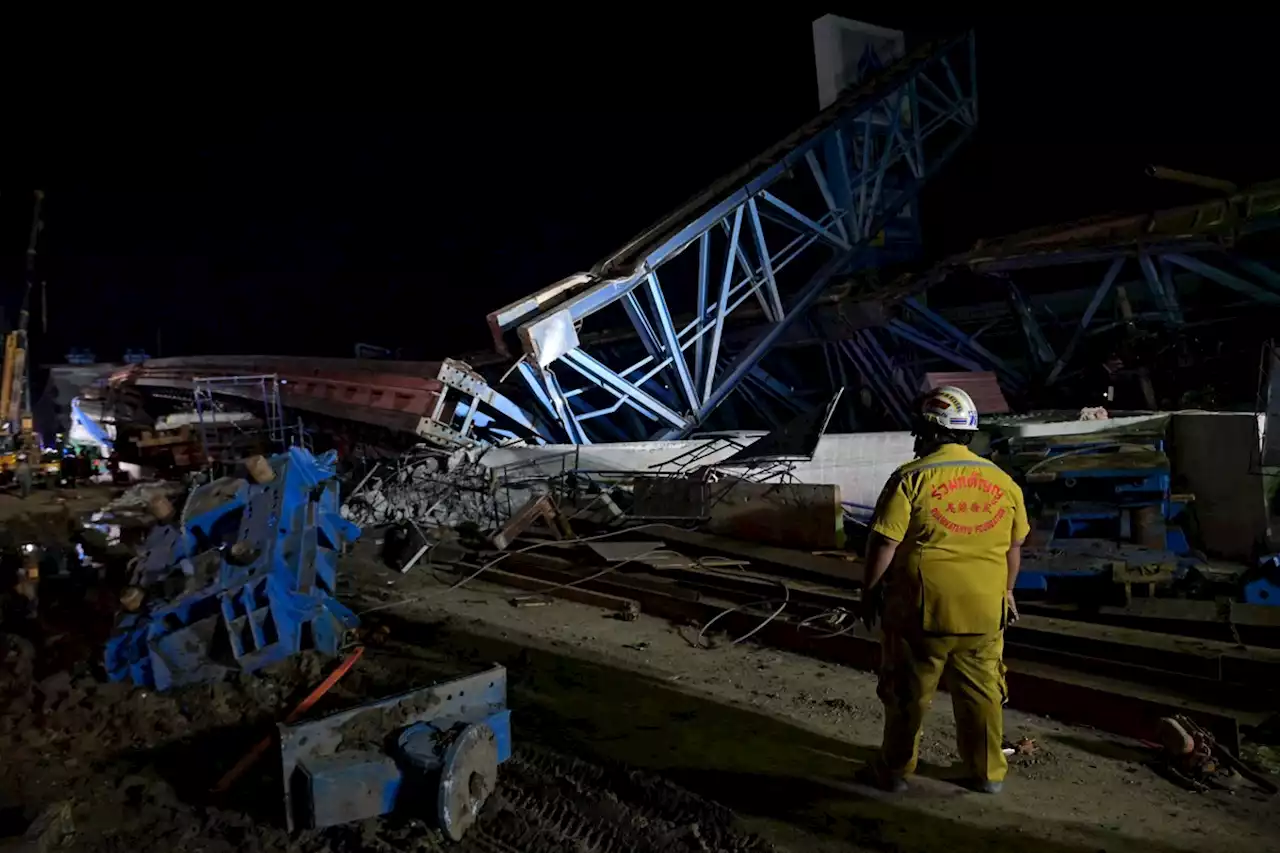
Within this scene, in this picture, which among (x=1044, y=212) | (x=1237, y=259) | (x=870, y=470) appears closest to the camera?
(x=870, y=470)

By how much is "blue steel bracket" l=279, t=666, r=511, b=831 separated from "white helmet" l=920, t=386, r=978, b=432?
2466 millimetres

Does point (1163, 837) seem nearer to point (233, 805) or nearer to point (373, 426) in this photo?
point (233, 805)

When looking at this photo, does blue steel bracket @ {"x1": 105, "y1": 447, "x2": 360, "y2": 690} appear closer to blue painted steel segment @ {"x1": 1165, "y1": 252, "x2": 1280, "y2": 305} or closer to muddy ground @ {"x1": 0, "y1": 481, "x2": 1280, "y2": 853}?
muddy ground @ {"x1": 0, "y1": 481, "x2": 1280, "y2": 853}

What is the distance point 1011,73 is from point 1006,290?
16.9 ft

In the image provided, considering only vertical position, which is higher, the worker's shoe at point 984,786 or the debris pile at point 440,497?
the debris pile at point 440,497

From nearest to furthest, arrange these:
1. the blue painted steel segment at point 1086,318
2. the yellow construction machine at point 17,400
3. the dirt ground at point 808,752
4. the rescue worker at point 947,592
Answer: the dirt ground at point 808,752, the rescue worker at point 947,592, the blue painted steel segment at point 1086,318, the yellow construction machine at point 17,400

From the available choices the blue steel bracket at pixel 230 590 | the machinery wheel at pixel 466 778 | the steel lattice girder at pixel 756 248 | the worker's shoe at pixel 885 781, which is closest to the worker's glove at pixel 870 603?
the worker's shoe at pixel 885 781

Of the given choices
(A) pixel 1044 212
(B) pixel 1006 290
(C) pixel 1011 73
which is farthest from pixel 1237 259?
(C) pixel 1011 73

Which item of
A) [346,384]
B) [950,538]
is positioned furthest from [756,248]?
[950,538]

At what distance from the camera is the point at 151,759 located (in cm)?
461

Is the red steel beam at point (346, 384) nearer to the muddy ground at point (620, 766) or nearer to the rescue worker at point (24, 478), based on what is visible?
the rescue worker at point (24, 478)

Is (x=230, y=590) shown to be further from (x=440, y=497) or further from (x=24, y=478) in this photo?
(x=24, y=478)

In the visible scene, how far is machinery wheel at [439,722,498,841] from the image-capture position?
12.0 ft

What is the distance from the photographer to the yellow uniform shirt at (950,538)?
371 centimetres
